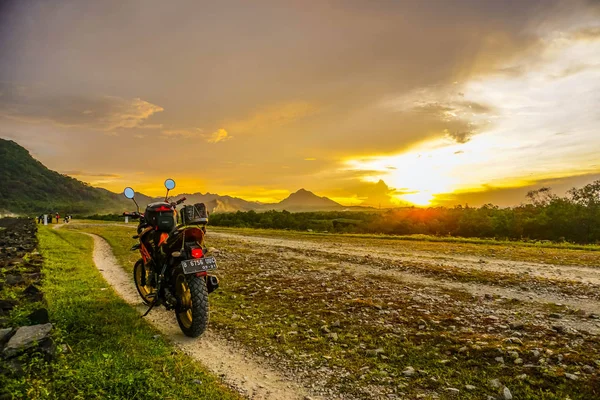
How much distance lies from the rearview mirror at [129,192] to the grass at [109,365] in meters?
3.18

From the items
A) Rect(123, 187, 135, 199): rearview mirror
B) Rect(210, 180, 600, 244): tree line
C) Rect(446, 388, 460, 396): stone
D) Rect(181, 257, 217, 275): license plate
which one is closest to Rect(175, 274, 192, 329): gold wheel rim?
Rect(181, 257, 217, 275): license plate

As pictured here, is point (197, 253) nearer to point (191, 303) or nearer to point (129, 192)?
point (191, 303)

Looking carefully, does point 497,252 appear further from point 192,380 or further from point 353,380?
point 192,380

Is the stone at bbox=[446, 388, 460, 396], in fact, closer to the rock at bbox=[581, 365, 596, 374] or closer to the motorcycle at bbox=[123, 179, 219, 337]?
the rock at bbox=[581, 365, 596, 374]

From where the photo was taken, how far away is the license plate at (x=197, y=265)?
7344 mm

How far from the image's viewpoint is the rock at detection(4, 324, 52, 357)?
5780 mm

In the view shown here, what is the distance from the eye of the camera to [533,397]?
16.0 ft

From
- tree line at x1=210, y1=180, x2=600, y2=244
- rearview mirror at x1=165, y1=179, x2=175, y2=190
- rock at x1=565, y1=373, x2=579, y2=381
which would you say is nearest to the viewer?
rock at x1=565, y1=373, x2=579, y2=381

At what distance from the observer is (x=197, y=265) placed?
7.48 m

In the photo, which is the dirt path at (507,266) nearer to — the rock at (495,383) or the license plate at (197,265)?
the rock at (495,383)

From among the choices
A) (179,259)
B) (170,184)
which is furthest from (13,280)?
(179,259)

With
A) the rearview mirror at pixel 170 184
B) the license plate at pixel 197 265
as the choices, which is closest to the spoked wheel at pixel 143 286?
the rearview mirror at pixel 170 184

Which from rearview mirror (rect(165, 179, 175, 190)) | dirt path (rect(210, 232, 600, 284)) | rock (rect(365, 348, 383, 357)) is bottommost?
rock (rect(365, 348, 383, 357))

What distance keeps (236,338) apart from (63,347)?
11.0ft
